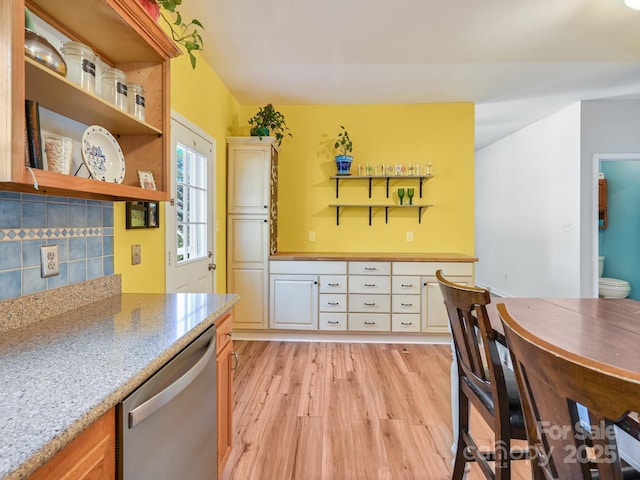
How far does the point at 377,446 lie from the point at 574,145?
4.10m

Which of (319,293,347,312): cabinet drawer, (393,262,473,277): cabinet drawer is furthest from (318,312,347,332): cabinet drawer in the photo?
(393,262,473,277): cabinet drawer

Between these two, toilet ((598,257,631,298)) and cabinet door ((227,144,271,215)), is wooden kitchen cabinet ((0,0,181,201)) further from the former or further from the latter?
toilet ((598,257,631,298))

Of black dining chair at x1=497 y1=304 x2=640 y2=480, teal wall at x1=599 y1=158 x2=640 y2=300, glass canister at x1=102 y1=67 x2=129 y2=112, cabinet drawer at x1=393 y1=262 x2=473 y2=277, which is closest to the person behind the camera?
black dining chair at x1=497 y1=304 x2=640 y2=480

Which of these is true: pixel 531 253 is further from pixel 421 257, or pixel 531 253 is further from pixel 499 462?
pixel 499 462

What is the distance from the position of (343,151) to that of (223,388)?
2904 mm

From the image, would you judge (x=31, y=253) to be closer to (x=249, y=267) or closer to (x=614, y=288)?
(x=249, y=267)

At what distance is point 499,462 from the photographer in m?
1.02

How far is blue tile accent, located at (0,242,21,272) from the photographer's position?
104cm

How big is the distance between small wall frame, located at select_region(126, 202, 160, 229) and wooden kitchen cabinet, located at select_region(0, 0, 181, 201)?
0.85ft

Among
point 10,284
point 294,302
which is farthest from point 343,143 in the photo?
point 10,284

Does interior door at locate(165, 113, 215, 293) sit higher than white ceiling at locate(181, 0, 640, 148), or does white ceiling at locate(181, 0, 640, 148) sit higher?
white ceiling at locate(181, 0, 640, 148)

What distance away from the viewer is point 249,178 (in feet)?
10.7

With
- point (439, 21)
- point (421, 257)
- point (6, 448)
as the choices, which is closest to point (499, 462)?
point (6, 448)

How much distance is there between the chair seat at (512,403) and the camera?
1.08 metres
